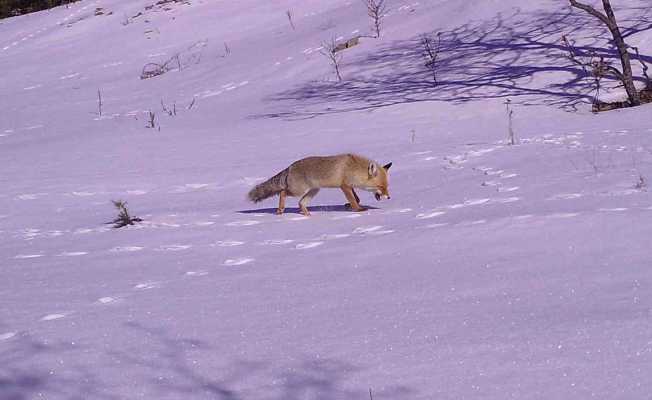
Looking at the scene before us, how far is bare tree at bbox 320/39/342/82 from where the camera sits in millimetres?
17453

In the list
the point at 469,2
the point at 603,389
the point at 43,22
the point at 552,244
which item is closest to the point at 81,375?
the point at 603,389

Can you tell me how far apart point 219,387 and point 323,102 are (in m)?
13.1

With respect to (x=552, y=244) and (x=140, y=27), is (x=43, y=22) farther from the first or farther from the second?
(x=552, y=244)

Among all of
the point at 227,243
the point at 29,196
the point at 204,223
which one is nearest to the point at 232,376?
the point at 227,243

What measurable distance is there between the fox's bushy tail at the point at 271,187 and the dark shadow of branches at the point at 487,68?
20.9 ft

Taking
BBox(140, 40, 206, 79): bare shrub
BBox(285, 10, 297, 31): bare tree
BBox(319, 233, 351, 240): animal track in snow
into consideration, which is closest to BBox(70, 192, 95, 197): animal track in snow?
BBox(319, 233, 351, 240): animal track in snow

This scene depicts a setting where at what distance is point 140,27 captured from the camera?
28078 millimetres

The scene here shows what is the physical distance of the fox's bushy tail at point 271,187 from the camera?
26.2 feet

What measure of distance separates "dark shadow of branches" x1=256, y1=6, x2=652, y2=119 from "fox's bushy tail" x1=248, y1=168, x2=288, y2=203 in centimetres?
638

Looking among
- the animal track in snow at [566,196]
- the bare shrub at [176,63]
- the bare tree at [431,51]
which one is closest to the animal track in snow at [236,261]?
the animal track in snow at [566,196]

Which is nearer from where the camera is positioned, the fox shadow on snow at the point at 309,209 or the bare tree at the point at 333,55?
the fox shadow on snow at the point at 309,209

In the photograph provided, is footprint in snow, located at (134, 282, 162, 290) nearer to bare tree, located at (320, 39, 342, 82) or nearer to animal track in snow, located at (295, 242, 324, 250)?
animal track in snow, located at (295, 242, 324, 250)

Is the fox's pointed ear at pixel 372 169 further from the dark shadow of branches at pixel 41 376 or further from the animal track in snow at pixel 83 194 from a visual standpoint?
the dark shadow of branches at pixel 41 376

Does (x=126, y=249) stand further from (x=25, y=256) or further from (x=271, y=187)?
(x=271, y=187)
